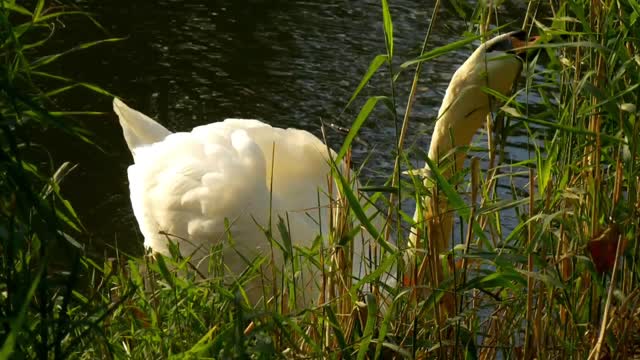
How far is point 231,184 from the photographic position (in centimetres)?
443

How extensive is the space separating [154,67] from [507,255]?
5030 millimetres

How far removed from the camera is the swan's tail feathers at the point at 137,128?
5.07 metres

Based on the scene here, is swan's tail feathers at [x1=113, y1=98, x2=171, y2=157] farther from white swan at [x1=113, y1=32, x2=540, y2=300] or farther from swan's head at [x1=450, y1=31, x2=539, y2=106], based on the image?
swan's head at [x1=450, y1=31, x2=539, y2=106]

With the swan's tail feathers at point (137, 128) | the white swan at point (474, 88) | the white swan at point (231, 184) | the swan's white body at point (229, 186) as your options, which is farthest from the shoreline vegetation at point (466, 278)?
the swan's tail feathers at point (137, 128)

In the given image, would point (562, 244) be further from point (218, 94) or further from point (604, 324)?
point (218, 94)

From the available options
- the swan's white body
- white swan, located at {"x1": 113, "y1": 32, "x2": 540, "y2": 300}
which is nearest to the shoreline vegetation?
white swan, located at {"x1": 113, "y1": 32, "x2": 540, "y2": 300}

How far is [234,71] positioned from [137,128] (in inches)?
90.7

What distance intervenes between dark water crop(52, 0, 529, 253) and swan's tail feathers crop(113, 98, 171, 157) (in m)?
0.50

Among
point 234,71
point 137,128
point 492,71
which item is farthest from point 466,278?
point 234,71

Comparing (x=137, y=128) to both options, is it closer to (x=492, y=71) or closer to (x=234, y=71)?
(x=492, y=71)

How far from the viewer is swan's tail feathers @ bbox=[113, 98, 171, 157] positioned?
5.07m

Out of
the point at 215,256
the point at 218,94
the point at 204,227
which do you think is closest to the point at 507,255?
the point at 215,256

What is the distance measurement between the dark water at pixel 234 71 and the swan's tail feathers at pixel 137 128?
50 cm

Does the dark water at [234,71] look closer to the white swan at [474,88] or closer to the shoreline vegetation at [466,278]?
the white swan at [474,88]
